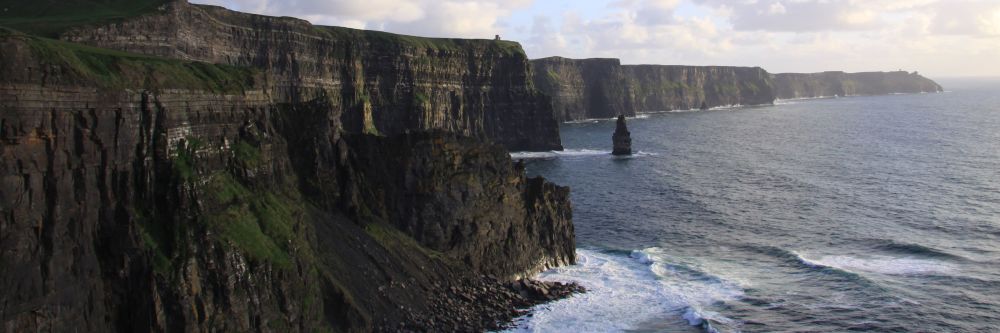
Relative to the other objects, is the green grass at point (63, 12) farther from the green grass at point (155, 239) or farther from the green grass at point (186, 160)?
the green grass at point (155, 239)

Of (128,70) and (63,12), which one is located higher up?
(63,12)

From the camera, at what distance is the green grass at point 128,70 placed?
119 ft

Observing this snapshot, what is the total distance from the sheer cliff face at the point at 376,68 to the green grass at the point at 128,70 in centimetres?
3357

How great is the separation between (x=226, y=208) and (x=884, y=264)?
174 feet

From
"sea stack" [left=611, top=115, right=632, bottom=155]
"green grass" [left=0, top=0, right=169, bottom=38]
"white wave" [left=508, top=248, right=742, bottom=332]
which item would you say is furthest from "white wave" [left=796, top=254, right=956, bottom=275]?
"sea stack" [left=611, top=115, right=632, bottom=155]

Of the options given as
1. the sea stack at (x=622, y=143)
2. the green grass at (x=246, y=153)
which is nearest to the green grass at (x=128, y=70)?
the green grass at (x=246, y=153)

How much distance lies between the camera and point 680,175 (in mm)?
129125

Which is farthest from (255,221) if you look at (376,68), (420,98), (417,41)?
(417,41)

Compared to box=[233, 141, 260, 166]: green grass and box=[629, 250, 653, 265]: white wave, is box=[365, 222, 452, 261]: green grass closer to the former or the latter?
box=[233, 141, 260, 166]: green grass

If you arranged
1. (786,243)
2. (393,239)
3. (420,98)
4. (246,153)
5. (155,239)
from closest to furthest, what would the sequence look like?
(155,239), (246,153), (393,239), (786,243), (420,98)

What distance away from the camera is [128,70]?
4034 cm

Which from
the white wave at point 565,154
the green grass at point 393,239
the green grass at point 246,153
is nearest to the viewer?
the green grass at point 246,153

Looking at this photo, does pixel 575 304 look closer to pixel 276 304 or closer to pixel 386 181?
pixel 386 181

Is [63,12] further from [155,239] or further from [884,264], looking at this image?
[884,264]
